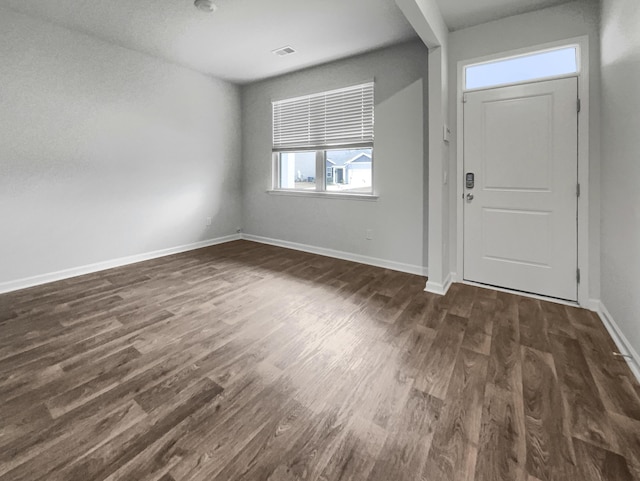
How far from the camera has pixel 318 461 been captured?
1.26m

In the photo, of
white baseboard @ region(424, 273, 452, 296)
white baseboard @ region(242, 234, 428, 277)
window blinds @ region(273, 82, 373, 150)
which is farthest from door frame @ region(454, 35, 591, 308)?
window blinds @ region(273, 82, 373, 150)

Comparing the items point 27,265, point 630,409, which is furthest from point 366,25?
point 27,265

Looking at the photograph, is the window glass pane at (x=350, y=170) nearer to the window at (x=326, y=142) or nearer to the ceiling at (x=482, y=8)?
the window at (x=326, y=142)

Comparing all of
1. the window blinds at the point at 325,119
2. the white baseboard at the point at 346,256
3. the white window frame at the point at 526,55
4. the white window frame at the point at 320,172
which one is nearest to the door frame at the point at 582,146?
the white window frame at the point at 526,55

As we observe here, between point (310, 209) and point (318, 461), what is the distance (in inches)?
149

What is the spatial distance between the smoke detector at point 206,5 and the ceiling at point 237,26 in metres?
0.05

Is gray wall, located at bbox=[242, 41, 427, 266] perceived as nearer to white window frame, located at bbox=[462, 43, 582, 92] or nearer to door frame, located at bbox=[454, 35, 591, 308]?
white window frame, located at bbox=[462, 43, 582, 92]

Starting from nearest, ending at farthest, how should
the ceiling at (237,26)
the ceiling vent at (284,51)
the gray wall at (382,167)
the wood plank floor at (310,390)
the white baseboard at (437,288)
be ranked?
the wood plank floor at (310,390) < the ceiling at (237,26) < the white baseboard at (437,288) < the gray wall at (382,167) < the ceiling vent at (284,51)

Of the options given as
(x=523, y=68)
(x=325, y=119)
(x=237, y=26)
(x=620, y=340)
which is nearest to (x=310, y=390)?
(x=620, y=340)

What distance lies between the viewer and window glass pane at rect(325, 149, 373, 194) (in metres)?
4.20

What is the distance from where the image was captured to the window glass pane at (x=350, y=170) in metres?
4.20

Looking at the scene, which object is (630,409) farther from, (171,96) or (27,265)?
(171,96)

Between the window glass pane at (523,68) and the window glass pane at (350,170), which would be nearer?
the window glass pane at (523,68)

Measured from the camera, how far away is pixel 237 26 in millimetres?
3307
